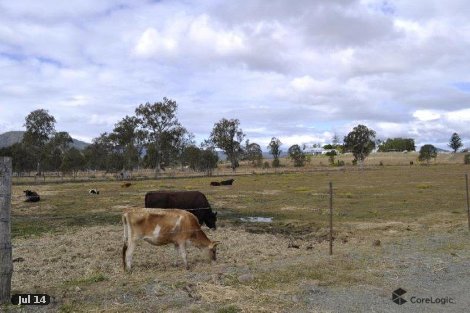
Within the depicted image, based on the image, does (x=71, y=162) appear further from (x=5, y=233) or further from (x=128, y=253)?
(x=5, y=233)

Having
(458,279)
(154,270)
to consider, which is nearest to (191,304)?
(154,270)

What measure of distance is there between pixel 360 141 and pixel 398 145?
292ft

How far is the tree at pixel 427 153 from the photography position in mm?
107275

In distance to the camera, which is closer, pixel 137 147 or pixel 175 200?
pixel 175 200

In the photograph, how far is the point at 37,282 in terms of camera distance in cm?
901

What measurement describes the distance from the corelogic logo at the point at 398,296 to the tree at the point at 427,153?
106626mm

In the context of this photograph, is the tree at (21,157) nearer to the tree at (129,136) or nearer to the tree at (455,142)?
the tree at (129,136)

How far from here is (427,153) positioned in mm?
107438

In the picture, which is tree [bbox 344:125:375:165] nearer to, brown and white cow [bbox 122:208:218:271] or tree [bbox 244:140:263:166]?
tree [bbox 244:140:263:166]

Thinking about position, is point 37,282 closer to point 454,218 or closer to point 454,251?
point 454,251

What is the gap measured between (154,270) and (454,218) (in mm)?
13939

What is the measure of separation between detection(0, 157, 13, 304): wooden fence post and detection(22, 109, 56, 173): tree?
8009 centimetres

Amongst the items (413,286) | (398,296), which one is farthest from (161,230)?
(413,286)

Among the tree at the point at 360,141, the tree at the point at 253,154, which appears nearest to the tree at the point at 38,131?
the tree at the point at 253,154
